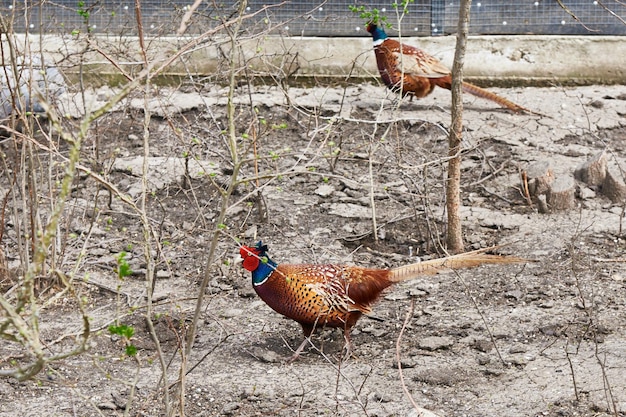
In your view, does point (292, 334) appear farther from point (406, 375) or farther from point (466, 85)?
point (466, 85)

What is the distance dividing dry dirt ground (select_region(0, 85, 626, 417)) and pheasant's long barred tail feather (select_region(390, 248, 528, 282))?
5.2 inches

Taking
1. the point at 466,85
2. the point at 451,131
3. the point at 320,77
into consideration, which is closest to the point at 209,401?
the point at 451,131

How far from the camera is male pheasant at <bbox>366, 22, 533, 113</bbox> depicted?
21.4 ft

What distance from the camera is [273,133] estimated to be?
654 cm

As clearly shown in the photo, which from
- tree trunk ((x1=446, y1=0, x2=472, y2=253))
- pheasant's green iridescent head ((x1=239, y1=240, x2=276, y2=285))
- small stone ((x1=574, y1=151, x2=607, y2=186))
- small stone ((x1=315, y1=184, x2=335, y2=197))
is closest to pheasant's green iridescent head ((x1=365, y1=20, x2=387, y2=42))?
small stone ((x1=315, y1=184, x2=335, y2=197))

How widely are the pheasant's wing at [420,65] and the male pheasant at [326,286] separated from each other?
2.63 meters

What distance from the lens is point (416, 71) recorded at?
654 centimetres

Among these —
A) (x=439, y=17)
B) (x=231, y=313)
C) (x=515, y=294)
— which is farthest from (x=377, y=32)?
(x=231, y=313)

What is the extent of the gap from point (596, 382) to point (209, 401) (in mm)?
1448

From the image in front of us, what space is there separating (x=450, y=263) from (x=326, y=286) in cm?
52

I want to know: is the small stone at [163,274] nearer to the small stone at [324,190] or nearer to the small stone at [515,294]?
the small stone at [324,190]

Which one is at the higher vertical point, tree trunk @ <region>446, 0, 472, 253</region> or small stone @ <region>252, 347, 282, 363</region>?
tree trunk @ <region>446, 0, 472, 253</region>

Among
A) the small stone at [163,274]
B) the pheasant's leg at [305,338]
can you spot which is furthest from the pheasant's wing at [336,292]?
the small stone at [163,274]

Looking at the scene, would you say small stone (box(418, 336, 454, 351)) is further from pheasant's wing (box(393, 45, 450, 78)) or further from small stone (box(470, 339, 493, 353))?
pheasant's wing (box(393, 45, 450, 78))
